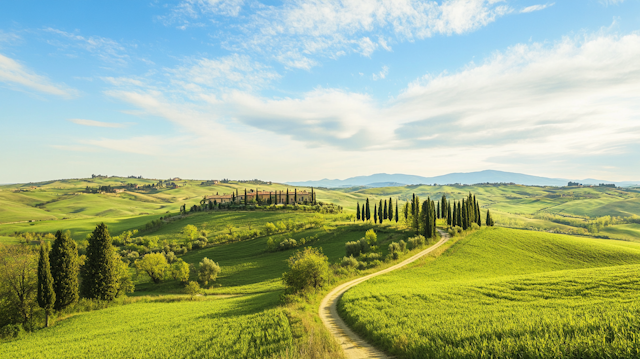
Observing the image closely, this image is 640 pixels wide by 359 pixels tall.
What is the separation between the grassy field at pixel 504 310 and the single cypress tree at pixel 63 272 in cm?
3966

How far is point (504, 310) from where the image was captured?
2188 cm

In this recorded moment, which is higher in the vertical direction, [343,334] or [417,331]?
[417,331]

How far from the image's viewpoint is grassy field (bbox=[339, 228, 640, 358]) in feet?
41.2

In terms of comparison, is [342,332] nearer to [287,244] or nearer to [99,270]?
→ [99,270]

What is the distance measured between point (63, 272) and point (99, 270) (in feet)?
19.3

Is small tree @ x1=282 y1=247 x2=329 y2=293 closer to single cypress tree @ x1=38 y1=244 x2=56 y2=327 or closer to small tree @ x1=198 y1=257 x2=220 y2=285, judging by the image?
single cypress tree @ x1=38 y1=244 x2=56 y2=327

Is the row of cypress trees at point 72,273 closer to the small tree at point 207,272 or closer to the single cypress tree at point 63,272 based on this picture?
the single cypress tree at point 63,272

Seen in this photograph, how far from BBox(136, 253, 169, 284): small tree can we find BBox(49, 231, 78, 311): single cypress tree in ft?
75.7

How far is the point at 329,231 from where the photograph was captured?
87.3 metres

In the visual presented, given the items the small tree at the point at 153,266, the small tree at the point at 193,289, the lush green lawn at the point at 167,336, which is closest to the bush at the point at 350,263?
the lush green lawn at the point at 167,336

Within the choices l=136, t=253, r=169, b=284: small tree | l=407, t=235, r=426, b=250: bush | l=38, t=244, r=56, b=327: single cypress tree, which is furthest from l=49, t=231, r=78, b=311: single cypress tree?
l=407, t=235, r=426, b=250: bush

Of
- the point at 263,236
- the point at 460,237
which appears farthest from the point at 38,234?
the point at 460,237

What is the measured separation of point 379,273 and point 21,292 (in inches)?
2019

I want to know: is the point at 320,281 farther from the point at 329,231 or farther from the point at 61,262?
the point at 329,231
